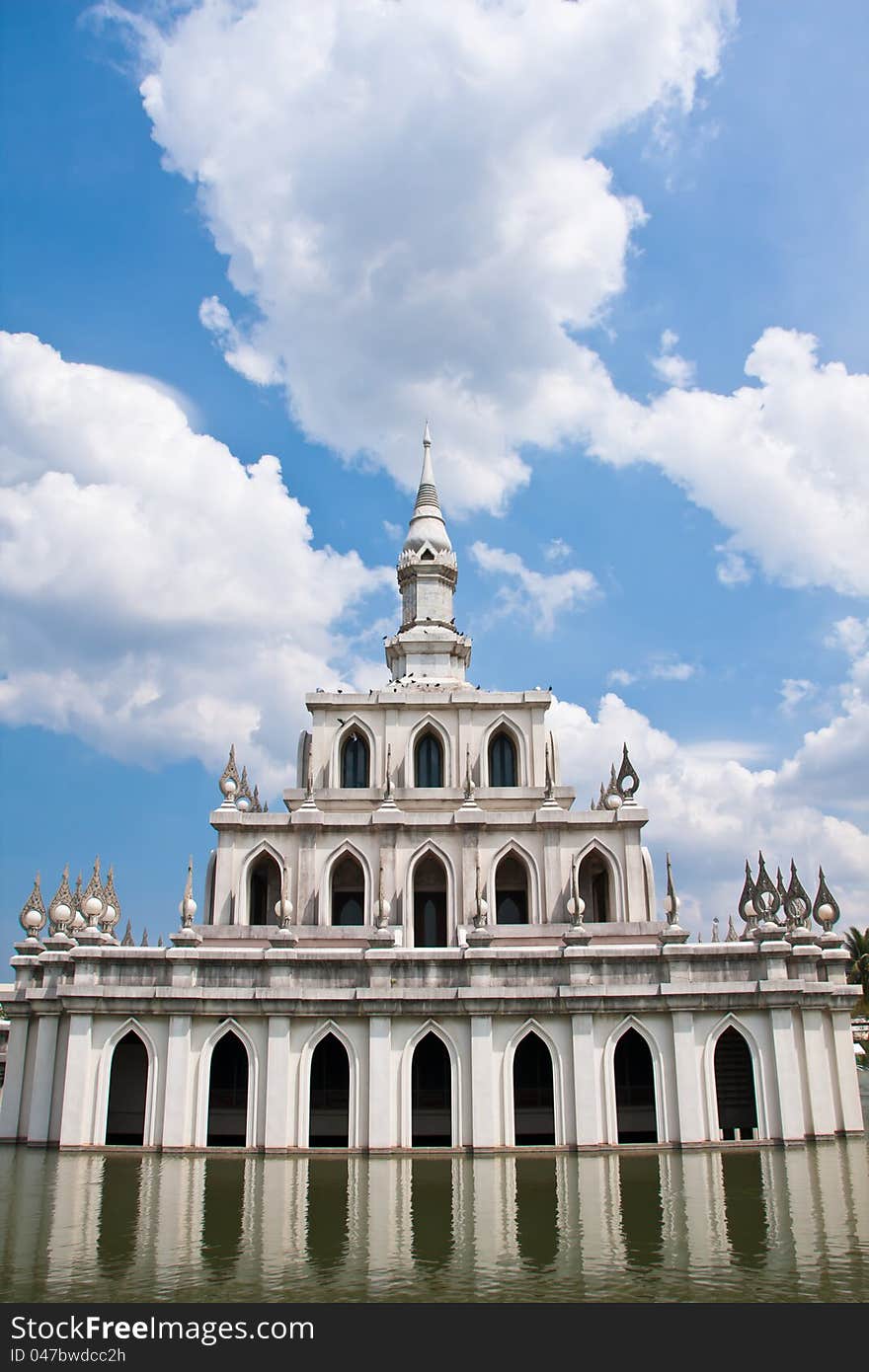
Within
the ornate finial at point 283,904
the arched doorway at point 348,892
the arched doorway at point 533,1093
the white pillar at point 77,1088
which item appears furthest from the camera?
the arched doorway at point 348,892

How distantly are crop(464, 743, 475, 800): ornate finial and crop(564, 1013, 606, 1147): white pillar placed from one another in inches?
522

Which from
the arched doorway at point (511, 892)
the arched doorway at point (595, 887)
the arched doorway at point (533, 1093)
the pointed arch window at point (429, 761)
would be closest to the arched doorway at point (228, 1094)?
the arched doorway at point (533, 1093)

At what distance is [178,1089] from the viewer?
30203mm

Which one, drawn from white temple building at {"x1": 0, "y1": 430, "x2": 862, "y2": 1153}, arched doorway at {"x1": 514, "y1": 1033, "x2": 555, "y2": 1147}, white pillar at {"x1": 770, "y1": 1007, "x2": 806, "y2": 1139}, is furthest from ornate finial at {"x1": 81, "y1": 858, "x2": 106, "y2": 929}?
white pillar at {"x1": 770, "y1": 1007, "x2": 806, "y2": 1139}

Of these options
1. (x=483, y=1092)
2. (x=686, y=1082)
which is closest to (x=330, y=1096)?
(x=483, y=1092)

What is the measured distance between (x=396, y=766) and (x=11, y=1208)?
1024 inches

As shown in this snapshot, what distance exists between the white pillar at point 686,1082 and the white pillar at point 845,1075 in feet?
17.0

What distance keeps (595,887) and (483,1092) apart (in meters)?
15.6

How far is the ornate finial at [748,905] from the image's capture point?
126ft

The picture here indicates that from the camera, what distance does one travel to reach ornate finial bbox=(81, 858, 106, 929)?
112 ft

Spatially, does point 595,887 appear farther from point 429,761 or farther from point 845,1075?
point 845,1075

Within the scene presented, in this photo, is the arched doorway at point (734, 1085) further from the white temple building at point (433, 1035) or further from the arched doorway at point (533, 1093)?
the arched doorway at point (533, 1093)

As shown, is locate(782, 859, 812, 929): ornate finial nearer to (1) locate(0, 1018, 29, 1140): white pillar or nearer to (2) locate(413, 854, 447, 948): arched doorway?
(2) locate(413, 854, 447, 948): arched doorway
